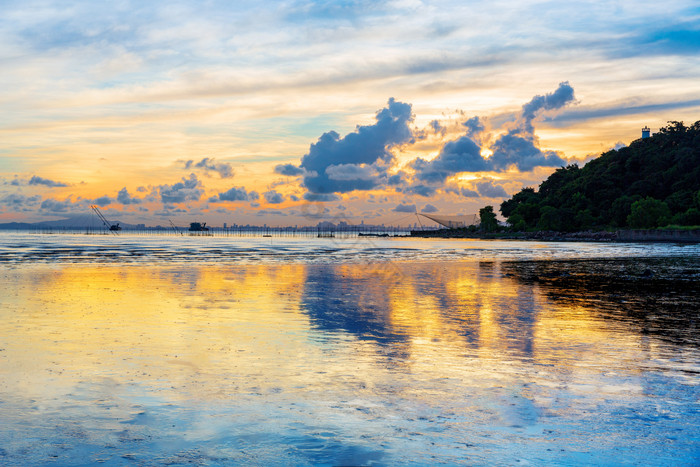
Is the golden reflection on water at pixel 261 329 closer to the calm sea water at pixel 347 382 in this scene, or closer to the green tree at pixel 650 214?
the calm sea water at pixel 347 382

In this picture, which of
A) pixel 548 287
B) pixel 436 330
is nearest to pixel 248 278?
pixel 548 287

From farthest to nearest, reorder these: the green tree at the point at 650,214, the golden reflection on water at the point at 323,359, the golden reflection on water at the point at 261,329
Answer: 1. the green tree at the point at 650,214
2. the golden reflection on water at the point at 261,329
3. the golden reflection on water at the point at 323,359

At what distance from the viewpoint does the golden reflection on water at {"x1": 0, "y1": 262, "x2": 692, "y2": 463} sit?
953 cm

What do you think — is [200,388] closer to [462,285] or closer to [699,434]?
[699,434]

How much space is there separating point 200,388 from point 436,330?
28.0 feet

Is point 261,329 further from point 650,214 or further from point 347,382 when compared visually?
point 650,214

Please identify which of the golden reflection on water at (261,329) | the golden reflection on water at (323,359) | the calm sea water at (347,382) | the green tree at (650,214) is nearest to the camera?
the calm sea water at (347,382)

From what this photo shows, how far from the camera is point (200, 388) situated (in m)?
11.0

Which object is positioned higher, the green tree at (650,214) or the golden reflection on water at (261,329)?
the green tree at (650,214)

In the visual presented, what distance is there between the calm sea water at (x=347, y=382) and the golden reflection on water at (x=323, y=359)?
57 mm

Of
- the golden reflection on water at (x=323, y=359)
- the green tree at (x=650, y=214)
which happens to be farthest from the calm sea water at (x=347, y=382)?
the green tree at (x=650, y=214)

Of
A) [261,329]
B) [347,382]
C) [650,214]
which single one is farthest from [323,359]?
[650,214]

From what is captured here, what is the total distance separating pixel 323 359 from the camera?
44.2 feet

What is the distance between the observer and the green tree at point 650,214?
183125mm
